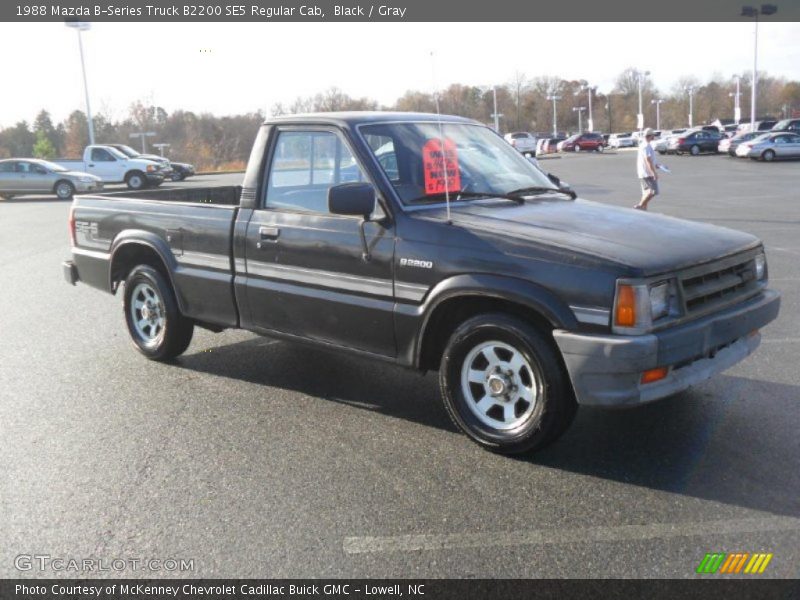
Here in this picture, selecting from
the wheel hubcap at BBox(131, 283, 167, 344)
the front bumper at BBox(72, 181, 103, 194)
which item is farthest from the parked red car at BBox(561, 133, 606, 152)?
the wheel hubcap at BBox(131, 283, 167, 344)

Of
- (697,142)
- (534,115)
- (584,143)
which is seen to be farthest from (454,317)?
(534,115)

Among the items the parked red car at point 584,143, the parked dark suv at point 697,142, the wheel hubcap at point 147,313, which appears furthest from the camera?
the parked red car at point 584,143

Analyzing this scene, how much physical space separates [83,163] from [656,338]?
106 feet

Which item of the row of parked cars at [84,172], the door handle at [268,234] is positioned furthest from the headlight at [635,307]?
the row of parked cars at [84,172]

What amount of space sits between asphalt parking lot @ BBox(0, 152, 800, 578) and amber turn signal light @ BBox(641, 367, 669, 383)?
529 mm

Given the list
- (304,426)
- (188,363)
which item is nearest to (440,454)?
(304,426)

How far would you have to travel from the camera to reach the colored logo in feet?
10.5

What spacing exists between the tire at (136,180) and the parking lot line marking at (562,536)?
30414 mm

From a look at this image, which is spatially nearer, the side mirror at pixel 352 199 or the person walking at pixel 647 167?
the side mirror at pixel 352 199

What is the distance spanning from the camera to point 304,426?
501 centimetres

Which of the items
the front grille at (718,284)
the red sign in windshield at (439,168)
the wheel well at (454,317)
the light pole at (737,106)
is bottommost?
the wheel well at (454,317)

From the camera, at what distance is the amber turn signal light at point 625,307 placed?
3.91 meters

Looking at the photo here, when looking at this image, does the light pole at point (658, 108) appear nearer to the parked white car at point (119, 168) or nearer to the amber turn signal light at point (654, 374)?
the parked white car at point (119, 168)

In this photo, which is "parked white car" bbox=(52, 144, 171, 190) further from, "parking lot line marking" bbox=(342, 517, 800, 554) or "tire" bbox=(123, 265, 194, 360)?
"parking lot line marking" bbox=(342, 517, 800, 554)
